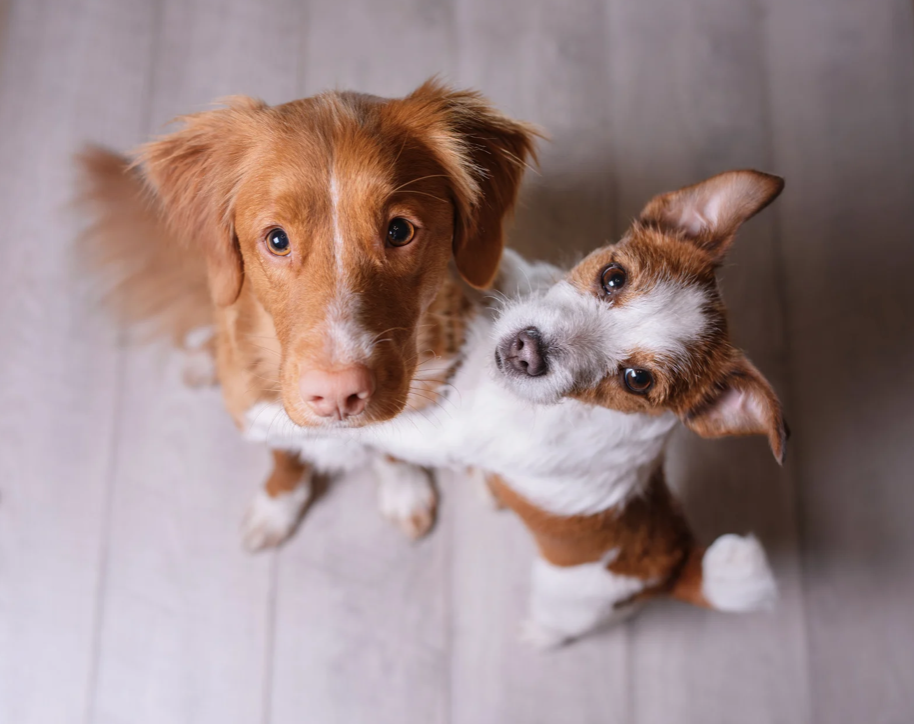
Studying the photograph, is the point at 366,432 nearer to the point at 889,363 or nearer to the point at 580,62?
the point at 580,62

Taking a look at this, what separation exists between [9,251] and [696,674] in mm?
2849

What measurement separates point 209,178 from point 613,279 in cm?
98

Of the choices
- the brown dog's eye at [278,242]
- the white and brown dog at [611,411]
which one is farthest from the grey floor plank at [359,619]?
the brown dog's eye at [278,242]

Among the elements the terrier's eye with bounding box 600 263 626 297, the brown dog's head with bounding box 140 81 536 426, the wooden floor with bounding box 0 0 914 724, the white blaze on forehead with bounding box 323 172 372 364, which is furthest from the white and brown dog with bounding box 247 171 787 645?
the wooden floor with bounding box 0 0 914 724

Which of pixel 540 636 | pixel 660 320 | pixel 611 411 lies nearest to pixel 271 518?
pixel 540 636

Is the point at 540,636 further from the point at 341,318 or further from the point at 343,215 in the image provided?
the point at 343,215

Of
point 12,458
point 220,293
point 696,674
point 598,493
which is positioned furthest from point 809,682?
point 12,458

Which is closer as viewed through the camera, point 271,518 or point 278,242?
point 278,242

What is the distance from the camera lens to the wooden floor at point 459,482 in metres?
2.41

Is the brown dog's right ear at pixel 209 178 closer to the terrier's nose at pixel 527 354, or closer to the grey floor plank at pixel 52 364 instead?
the terrier's nose at pixel 527 354

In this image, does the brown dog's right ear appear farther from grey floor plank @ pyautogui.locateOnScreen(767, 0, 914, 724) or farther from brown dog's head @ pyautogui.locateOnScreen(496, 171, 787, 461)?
grey floor plank @ pyautogui.locateOnScreen(767, 0, 914, 724)

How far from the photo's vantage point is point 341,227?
150cm

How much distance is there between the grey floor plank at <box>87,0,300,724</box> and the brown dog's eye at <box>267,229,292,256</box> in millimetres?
1115

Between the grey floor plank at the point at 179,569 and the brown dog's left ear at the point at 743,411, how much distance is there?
59.6 inches
